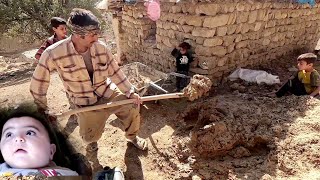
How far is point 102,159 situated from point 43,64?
145 centimetres

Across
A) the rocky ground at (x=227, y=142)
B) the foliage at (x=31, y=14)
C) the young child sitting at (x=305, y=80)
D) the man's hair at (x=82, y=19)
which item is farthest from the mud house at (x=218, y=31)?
the foliage at (x=31, y=14)

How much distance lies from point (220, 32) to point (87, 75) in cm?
256

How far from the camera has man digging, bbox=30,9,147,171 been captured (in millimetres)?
2561

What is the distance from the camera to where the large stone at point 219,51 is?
464 centimetres

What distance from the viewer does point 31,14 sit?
37.4 feet

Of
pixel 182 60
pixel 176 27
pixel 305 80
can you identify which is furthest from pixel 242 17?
pixel 305 80

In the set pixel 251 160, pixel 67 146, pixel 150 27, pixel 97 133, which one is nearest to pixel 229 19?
pixel 150 27

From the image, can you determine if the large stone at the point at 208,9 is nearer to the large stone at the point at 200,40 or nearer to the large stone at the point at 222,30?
the large stone at the point at 222,30

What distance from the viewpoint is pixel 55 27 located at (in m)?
4.39

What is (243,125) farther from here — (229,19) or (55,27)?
(55,27)

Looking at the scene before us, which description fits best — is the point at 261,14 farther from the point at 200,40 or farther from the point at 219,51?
the point at 200,40

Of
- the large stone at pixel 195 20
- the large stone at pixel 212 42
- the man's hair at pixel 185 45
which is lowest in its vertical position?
the man's hair at pixel 185 45

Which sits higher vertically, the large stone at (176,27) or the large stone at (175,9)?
the large stone at (175,9)

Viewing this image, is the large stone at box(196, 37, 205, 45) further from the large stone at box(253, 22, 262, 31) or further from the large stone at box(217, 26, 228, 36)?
the large stone at box(253, 22, 262, 31)
